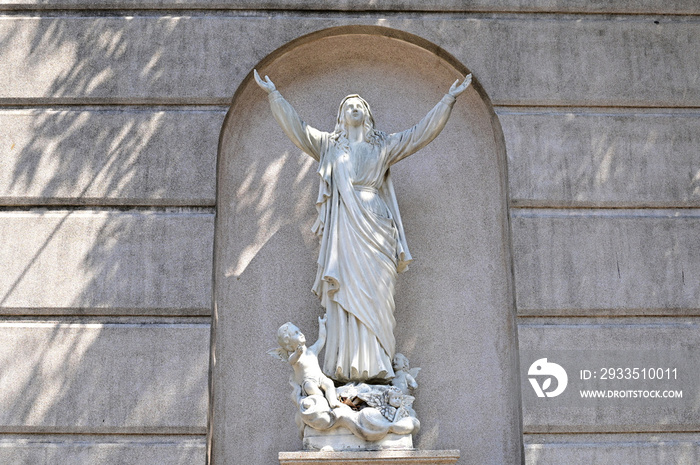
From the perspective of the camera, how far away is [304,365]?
7.04 metres

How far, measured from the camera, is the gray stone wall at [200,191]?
775 cm

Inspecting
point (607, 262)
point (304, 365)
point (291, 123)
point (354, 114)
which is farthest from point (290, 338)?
point (607, 262)

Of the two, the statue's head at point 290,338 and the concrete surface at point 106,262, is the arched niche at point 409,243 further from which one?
the statue's head at point 290,338

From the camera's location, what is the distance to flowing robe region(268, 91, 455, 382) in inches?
288

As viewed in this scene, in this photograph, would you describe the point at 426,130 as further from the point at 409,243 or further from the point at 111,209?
the point at 111,209

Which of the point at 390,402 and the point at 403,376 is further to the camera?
the point at 403,376

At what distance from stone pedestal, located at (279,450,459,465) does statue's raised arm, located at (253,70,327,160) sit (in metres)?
2.71

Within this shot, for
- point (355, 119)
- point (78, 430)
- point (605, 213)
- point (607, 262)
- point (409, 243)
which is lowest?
point (78, 430)

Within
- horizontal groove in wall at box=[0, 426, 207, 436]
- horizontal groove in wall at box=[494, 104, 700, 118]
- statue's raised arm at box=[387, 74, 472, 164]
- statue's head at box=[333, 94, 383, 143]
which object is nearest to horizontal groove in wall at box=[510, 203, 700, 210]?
horizontal groove in wall at box=[494, 104, 700, 118]

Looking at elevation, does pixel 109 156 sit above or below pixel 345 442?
above

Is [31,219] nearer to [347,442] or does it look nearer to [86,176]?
[86,176]

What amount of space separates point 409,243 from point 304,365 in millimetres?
2012

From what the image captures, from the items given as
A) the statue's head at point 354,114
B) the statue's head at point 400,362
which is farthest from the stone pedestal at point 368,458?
the statue's head at point 354,114

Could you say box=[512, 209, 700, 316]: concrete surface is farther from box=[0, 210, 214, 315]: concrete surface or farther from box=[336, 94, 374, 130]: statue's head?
box=[0, 210, 214, 315]: concrete surface
